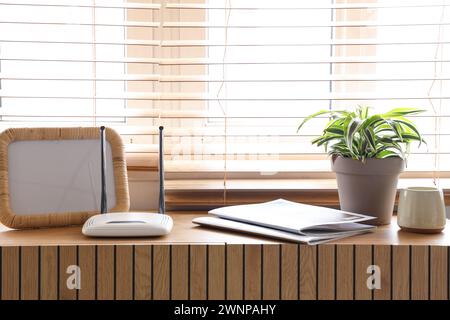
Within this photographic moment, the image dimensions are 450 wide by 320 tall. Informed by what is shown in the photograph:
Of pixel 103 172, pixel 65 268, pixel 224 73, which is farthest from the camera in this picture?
pixel 224 73

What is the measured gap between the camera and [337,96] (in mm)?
1508

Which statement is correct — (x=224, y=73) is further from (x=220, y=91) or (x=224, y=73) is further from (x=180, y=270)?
(x=180, y=270)

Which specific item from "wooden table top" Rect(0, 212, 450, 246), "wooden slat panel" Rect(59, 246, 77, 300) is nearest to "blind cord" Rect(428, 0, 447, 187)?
"wooden table top" Rect(0, 212, 450, 246)

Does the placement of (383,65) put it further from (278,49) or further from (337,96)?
(278,49)

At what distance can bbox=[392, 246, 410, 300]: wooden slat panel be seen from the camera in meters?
1.07

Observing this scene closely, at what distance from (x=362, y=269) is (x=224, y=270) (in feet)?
0.83

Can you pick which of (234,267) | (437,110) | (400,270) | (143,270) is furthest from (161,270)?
(437,110)

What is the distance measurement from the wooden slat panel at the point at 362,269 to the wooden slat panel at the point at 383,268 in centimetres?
1

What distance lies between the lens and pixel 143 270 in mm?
1069

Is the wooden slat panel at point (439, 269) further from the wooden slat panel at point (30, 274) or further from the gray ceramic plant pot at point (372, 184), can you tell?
the wooden slat panel at point (30, 274)

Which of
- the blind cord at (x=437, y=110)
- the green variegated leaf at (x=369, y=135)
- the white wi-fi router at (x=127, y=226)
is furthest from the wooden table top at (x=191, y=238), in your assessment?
the blind cord at (x=437, y=110)

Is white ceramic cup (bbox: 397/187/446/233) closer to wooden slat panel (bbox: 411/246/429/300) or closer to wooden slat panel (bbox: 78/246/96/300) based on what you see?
Result: wooden slat panel (bbox: 411/246/429/300)

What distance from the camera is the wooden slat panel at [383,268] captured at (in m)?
1.07
